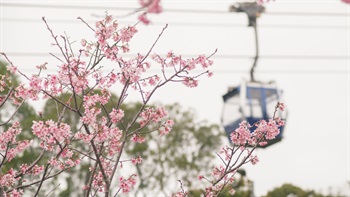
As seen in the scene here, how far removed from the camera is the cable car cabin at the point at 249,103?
9492mm

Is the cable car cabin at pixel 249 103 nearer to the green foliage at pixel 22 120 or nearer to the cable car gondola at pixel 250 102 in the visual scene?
the cable car gondola at pixel 250 102

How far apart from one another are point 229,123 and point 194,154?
1008cm

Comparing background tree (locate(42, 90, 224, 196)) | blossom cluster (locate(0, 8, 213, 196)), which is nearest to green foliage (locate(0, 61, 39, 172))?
background tree (locate(42, 90, 224, 196))

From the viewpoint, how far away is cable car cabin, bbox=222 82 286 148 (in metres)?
9.49

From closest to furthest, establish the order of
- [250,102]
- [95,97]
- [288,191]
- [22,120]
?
[95,97] → [250,102] → [288,191] → [22,120]

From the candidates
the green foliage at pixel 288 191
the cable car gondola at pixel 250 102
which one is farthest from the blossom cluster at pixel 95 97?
the green foliage at pixel 288 191

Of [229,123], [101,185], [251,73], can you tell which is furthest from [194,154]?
[101,185]

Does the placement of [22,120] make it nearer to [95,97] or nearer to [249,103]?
[249,103]

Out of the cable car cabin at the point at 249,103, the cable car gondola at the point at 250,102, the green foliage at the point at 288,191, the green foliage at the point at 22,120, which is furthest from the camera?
the green foliage at the point at 22,120

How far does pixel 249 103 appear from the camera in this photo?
9758mm

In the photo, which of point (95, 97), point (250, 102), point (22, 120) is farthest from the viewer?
point (22, 120)

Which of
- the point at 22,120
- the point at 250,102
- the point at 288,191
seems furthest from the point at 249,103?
the point at 22,120

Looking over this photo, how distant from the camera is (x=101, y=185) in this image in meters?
3.81

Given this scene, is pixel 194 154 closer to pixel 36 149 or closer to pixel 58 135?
pixel 36 149
